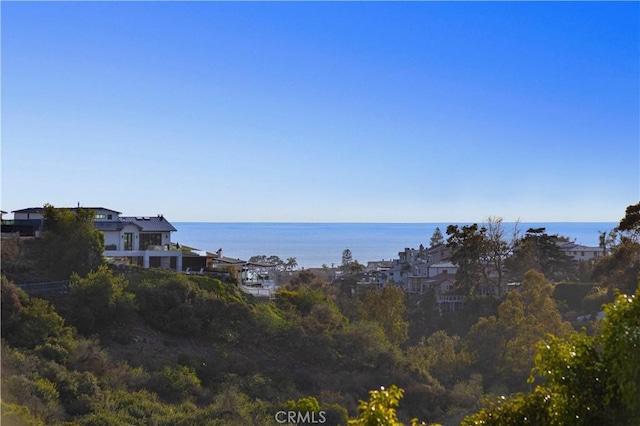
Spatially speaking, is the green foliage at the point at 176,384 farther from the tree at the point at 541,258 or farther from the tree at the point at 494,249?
the tree at the point at 541,258

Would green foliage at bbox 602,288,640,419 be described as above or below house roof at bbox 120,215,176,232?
below

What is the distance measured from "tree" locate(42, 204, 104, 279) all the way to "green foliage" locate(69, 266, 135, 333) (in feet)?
5.70

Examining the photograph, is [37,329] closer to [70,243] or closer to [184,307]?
[184,307]

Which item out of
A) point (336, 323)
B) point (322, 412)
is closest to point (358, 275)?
point (336, 323)

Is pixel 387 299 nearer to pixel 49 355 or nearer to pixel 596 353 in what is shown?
pixel 49 355

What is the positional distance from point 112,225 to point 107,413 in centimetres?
1308

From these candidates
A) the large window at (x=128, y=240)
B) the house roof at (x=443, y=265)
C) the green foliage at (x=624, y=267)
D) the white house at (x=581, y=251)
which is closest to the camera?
the green foliage at (x=624, y=267)

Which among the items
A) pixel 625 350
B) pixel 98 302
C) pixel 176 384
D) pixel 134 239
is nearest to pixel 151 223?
pixel 134 239

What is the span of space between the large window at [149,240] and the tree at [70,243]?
14.6 ft

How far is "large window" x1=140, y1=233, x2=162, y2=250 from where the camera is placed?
936 inches

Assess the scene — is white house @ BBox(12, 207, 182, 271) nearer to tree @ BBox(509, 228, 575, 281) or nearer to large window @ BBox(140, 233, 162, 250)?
large window @ BBox(140, 233, 162, 250)

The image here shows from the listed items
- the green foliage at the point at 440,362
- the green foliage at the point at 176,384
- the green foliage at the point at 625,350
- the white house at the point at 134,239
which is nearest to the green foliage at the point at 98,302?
the green foliage at the point at 176,384

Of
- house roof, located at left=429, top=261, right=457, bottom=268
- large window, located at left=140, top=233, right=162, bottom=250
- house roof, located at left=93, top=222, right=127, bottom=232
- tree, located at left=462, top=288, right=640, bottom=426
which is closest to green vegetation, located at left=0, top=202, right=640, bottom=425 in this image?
tree, located at left=462, top=288, right=640, bottom=426

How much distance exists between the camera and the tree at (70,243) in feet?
60.7
